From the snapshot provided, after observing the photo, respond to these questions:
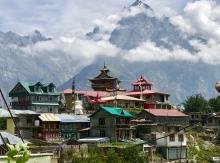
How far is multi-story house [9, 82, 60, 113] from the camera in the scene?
82250 millimetres

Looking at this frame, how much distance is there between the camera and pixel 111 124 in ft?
230

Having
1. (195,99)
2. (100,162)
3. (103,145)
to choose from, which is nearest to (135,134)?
(103,145)

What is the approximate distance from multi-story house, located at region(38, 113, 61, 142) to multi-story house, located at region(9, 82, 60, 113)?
861 cm

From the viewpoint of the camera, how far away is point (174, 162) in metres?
68.4

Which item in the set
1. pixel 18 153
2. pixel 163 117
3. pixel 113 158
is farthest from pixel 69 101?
pixel 18 153

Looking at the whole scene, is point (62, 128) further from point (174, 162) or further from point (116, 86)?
point (116, 86)

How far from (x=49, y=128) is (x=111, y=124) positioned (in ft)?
27.8

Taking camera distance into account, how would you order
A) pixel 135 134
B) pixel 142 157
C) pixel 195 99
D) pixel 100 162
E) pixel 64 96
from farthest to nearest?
pixel 195 99
pixel 64 96
pixel 135 134
pixel 142 157
pixel 100 162

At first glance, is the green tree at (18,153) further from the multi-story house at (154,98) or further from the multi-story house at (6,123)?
the multi-story house at (154,98)

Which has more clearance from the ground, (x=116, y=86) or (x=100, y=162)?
(x=116, y=86)

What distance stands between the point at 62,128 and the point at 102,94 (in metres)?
27.2

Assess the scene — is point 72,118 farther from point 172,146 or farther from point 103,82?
point 103,82

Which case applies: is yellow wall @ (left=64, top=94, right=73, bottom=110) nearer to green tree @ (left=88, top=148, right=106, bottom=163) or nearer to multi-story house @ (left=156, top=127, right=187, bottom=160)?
multi-story house @ (left=156, top=127, right=187, bottom=160)

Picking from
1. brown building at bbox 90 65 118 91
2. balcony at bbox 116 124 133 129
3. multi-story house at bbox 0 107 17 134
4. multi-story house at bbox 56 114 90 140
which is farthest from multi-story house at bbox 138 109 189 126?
brown building at bbox 90 65 118 91
